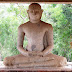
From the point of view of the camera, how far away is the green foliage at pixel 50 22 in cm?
744

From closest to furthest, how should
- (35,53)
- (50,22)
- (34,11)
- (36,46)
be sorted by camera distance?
(35,53), (34,11), (36,46), (50,22)

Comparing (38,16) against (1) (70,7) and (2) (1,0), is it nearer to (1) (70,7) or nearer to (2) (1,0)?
(2) (1,0)

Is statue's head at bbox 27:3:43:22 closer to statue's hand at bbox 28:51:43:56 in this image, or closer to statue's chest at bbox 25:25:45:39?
statue's chest at bbox 25:25:45:39

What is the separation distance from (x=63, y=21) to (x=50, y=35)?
2381 mm

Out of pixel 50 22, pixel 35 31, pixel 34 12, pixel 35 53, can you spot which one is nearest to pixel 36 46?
pixel 35 53

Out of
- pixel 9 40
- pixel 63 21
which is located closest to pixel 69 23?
pixel 63 21

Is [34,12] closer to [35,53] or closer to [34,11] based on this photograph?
[34,11]

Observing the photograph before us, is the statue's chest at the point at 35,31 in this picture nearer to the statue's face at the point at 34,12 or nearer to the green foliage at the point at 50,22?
the statue's face at the point at 34,12

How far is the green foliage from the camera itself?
744 cm

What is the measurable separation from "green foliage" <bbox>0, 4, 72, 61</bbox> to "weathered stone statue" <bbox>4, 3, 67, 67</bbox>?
2411mm

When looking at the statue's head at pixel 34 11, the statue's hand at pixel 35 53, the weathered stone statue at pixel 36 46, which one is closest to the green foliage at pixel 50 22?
Answer: the weathered stone statue at pixel 36 46

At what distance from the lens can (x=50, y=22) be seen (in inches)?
300

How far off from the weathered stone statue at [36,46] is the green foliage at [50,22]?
2411 mm

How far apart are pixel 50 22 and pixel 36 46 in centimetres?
284
